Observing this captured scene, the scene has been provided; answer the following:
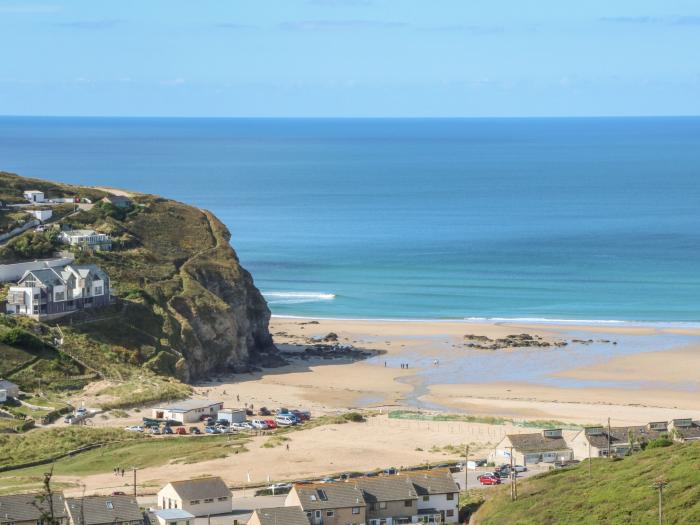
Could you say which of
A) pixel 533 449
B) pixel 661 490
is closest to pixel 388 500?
pixel 661 490

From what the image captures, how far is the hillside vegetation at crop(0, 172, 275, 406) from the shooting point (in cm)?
7425

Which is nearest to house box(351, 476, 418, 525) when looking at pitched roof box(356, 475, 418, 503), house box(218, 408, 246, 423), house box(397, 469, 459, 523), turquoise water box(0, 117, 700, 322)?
pitched roof box(356, 475, 418, 503)

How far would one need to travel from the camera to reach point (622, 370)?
3327 inches

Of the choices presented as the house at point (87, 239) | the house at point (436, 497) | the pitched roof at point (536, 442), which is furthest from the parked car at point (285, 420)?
the house at point (87, 239)

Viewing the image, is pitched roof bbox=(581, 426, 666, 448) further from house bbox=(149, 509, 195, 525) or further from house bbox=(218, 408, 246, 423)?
house bbox=(149, 509, 195, 525)

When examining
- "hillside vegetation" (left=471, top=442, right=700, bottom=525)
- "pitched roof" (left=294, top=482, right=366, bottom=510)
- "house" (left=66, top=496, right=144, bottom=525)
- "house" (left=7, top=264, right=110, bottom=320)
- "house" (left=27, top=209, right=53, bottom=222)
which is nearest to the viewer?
"hillside vegetation" (left=471, top=442, right=700, bottom=525)

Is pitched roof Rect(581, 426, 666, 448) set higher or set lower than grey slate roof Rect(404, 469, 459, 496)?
higher

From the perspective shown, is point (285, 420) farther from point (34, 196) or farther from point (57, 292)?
point (34, 196)

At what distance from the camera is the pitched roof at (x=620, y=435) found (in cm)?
5716

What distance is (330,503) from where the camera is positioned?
45031 millimetres

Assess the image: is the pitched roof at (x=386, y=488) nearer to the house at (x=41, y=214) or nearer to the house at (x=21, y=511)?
the house at (x=21, y=511)

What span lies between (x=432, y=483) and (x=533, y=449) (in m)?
11.3

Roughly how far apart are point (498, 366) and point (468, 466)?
30.7 metres

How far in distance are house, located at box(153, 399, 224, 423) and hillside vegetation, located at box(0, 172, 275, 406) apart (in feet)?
6.61
